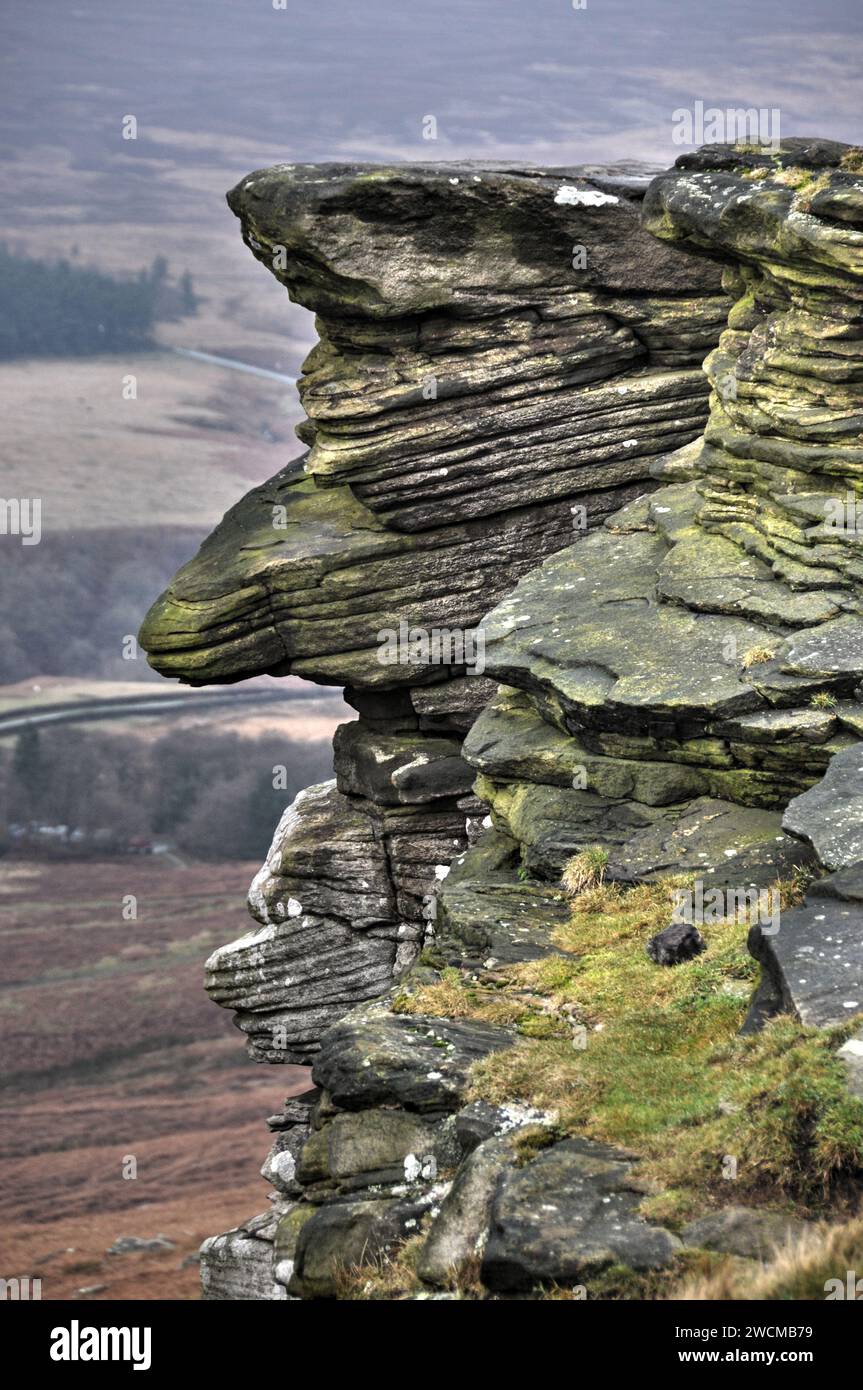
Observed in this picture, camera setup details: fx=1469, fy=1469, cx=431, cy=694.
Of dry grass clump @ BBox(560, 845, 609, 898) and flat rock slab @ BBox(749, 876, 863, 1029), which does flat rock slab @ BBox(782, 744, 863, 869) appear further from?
dry grass clump @ BBox(560, 845, 609, 898)

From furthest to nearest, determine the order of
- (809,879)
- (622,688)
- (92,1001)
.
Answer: (92,1001), (622,688), (809,879)

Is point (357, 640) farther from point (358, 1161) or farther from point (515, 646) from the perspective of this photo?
point (358, 1161)

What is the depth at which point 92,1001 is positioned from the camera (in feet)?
289

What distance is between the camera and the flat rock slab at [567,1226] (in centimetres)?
1429

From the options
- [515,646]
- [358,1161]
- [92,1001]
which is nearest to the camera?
[358,1161]

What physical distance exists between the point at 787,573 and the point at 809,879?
7492 mm

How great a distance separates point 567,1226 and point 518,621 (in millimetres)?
16442

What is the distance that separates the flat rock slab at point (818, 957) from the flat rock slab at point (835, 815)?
2.49ft

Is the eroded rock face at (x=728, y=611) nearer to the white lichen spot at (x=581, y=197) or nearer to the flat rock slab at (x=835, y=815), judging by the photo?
the flat rock slab at (x=835, y=815)

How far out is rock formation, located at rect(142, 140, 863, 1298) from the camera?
61.8 ft

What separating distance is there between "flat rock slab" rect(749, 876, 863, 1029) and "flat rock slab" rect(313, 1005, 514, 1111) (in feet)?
13.2

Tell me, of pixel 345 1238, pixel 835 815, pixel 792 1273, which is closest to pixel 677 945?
pixel 835 815

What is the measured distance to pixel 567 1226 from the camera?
48.7 ft
